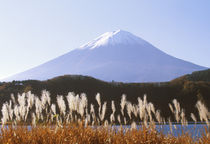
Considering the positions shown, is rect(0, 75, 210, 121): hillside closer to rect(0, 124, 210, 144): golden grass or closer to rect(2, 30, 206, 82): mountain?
rect(0, 124, 210, 144): golden grass

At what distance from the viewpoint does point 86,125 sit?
484 centimetres

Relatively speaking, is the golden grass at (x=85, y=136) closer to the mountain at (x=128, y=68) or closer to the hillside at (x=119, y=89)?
the hillside at (x=119, y=89)

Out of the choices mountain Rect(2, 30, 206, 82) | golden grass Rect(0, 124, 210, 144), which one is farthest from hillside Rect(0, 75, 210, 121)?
mountain Rect(2, 30, 206, 82)

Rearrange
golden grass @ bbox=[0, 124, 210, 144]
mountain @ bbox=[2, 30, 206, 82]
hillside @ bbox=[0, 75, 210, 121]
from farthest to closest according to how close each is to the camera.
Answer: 1. mountain @ bbox=[2, 30, 206, 82]
2. hillside @ bbox=[0, 75, 210, 121]
3. golden grass @ bbox=[0, 124, 210, 144]

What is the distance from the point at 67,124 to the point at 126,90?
19.6m

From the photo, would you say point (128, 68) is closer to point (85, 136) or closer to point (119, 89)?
point (119, 89)

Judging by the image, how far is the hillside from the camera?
854 inches

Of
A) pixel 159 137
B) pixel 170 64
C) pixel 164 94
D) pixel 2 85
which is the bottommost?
pixel 159 137

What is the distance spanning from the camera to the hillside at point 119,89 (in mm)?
21692

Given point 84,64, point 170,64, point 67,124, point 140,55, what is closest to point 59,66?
point 84,64

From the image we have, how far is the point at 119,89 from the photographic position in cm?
2441

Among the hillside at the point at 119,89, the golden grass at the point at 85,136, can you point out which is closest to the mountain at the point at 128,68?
the hillside at the point at 119,89

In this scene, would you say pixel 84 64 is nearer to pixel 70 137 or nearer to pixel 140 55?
pixel 140 55

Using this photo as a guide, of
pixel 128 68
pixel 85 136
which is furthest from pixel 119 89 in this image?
pixel 128 68
